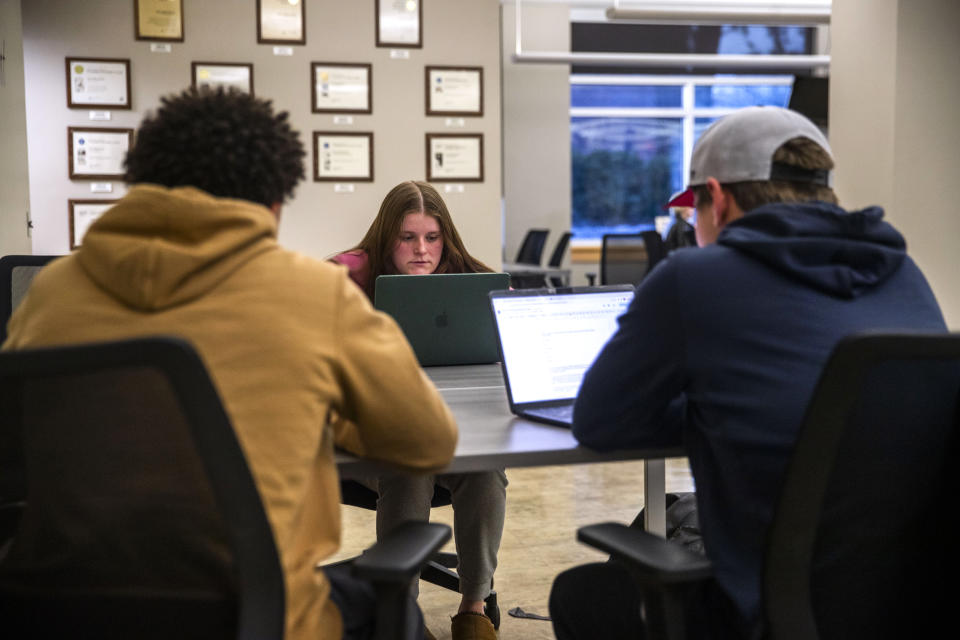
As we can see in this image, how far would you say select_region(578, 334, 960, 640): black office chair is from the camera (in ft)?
3.72

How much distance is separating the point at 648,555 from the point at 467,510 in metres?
1.15

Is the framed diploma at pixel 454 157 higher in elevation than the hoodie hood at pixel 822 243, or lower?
higher

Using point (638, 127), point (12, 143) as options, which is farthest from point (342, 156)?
point (638, 127)

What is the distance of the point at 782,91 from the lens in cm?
1192

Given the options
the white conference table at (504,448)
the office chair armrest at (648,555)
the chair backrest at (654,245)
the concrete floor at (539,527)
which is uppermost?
the chair backrest at (654,245)

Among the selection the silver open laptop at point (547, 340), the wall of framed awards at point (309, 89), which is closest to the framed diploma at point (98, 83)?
the wall of framed awards at point (309, 89)

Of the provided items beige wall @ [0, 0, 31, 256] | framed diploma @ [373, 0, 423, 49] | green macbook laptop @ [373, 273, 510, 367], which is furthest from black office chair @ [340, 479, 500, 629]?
framed diploma @ [373, 0, 423, 49]

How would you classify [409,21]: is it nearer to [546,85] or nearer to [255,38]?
[255,38]

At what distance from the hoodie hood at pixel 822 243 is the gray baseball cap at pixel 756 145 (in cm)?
9

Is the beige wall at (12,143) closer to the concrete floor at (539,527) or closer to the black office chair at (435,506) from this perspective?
the concrete floor at (539,527)

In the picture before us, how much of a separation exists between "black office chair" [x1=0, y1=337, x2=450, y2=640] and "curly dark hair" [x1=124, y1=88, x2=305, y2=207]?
312 mm

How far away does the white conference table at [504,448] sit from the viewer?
56.2 inches

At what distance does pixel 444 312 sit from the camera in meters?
2.32

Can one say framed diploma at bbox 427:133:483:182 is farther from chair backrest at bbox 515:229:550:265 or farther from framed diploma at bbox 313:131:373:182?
chair backrest at bbox 515:229:550:265
